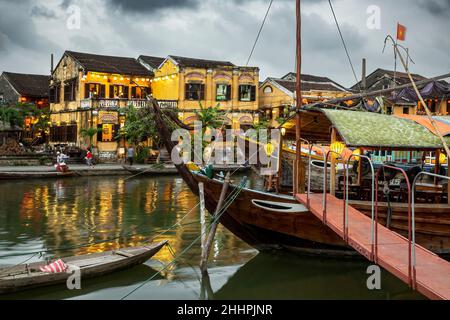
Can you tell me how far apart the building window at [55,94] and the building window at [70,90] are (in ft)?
4.45

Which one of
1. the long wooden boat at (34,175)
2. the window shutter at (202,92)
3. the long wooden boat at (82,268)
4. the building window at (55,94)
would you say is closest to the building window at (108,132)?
the window shutter at (202,92)

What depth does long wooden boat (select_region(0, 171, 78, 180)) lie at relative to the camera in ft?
85.0

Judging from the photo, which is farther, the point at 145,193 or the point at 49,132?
the point at 49,132

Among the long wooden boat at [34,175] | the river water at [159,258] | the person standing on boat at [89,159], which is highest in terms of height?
the person standing on boat at [89,159]

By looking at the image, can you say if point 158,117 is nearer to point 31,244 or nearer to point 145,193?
point 31,244

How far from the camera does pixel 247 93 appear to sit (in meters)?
38.6

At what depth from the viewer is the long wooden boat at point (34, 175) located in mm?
25908

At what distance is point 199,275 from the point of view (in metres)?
9.88

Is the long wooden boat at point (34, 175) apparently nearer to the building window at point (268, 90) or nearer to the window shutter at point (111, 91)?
the window shutter at point (111, 91)

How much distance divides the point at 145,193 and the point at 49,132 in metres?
22.2

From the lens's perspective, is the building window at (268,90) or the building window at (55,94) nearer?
the building window at (55,94)

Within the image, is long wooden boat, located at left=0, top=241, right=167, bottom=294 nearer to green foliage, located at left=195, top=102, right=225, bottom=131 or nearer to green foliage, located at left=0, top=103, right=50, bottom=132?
green foliage, located at left=195, top=102, right=225, bottom=131
